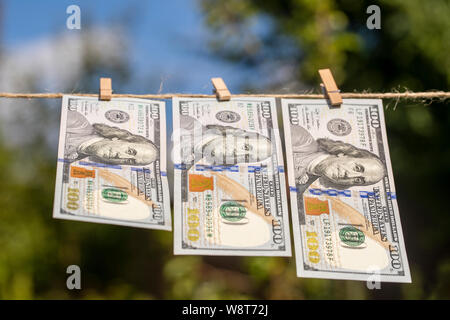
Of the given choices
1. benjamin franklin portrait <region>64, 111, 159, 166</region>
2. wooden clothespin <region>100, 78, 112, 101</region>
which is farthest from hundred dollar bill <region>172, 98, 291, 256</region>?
wooden clothespin <region>100, 78, 112, 101</region>

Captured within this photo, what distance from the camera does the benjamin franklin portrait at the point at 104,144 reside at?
140 cm

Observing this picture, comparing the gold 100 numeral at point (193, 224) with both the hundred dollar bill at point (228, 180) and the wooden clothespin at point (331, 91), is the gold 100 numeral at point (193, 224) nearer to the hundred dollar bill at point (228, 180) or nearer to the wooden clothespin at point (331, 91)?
the hundred dollar bill at point (228, 180)

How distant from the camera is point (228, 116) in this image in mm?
1505

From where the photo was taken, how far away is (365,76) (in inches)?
145

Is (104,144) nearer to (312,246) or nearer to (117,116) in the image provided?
(117,116)

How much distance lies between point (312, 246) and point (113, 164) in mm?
641

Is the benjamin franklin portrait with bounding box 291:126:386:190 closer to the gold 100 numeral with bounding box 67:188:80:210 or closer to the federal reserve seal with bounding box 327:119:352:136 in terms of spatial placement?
the federal reserve seal with bounding box 327:119:352:136

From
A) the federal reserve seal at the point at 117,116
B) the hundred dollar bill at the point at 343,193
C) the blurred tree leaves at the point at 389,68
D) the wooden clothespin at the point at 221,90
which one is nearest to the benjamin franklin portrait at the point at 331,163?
the hundred dollar bill at the point at 343,193

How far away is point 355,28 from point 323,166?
2.61m

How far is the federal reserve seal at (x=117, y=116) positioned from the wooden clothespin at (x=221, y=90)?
296 millimetres

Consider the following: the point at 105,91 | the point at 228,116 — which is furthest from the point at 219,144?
the point at 105,91

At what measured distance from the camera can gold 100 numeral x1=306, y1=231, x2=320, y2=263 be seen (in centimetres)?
137
